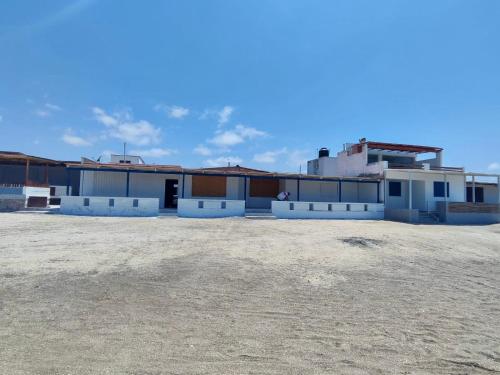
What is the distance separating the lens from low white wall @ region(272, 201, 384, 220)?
19078 mm

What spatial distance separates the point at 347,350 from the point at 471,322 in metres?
2.29

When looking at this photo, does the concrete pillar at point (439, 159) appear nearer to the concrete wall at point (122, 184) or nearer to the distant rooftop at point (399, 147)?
the distant rooftop at point (399, 147)

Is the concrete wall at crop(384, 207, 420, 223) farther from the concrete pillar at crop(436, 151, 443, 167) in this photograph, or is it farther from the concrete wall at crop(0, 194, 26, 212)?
the concrete wall at crop(0, 194, 26, 212)

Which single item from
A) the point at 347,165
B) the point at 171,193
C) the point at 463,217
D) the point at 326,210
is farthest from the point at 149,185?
the point at 463,217

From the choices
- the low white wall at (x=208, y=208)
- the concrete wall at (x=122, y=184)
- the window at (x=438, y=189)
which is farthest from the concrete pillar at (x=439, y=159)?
the concrete wall at (x=122, y=184)

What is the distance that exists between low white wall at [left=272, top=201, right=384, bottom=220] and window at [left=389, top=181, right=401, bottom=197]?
2494 mm

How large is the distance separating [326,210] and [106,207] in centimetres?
1368

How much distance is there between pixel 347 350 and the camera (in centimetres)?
345

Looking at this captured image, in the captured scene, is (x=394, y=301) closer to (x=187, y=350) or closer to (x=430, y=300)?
(x=430, y=300)

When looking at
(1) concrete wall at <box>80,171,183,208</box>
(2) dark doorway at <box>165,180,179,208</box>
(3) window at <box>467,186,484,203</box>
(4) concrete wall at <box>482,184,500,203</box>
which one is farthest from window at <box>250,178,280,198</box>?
(4) concrete wall at <box>482,184,500,203</box>

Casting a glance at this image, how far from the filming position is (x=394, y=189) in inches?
890

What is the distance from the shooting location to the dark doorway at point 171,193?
2070cm

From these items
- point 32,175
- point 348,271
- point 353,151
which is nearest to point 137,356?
point 348,271

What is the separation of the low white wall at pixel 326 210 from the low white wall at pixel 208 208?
2456 mm
